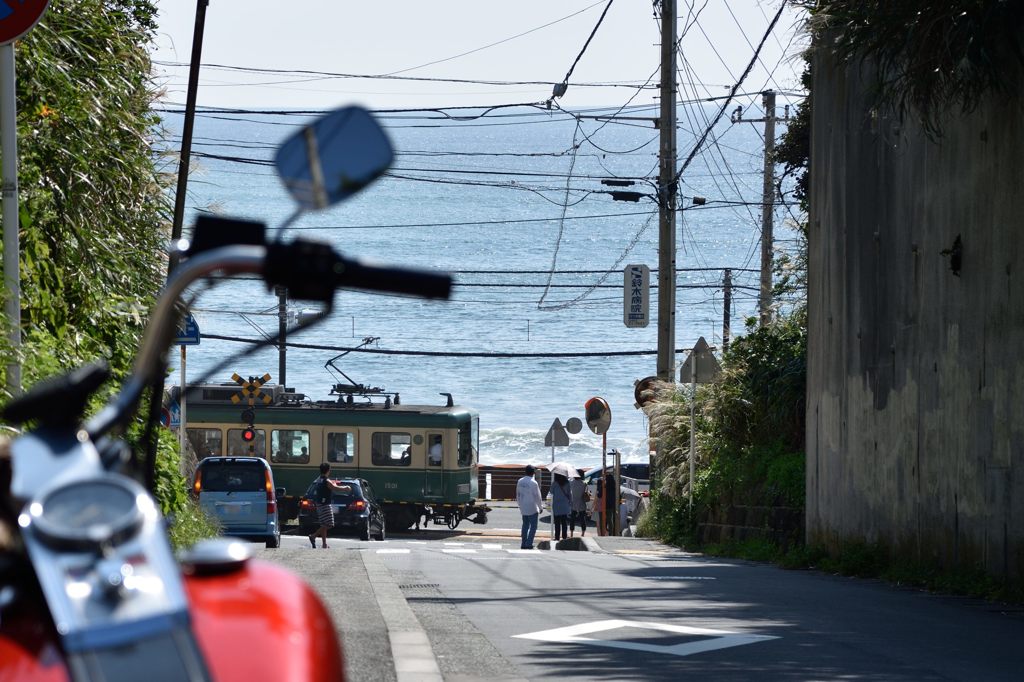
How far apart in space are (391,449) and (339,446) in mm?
1393

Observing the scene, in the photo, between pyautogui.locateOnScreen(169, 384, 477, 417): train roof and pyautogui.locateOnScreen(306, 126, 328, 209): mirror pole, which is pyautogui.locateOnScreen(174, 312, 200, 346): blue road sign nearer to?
pyautogui.locateOnScreen(306, 126, 328, 209): mirror pole

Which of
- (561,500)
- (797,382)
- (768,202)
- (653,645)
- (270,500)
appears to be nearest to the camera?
(653,645)

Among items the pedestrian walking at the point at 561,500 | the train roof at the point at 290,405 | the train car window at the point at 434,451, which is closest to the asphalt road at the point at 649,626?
the pedestrian walking at the point at 561,500

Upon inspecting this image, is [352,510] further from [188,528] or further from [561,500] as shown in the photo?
A: [188,528]

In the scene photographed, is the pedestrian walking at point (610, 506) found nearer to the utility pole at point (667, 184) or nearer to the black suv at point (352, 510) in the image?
the utility pole at point (667, 184)

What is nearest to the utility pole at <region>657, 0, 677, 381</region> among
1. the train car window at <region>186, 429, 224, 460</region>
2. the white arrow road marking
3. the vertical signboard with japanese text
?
the vertical signboard with japanese text

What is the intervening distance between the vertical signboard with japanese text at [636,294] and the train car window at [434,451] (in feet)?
20.4

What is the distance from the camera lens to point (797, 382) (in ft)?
69.3

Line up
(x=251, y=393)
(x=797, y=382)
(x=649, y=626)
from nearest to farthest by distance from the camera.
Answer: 1. (x=649, y=626)
2. (x=797, y=382)
3. (x=251, y=393)

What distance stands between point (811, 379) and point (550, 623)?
947cm

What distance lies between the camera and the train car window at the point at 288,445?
115 feet

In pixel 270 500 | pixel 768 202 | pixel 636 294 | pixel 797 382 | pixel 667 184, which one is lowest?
pixel 270 500

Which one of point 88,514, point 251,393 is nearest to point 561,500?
point 251,393

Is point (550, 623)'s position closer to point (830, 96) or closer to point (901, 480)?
point (901, 480)
